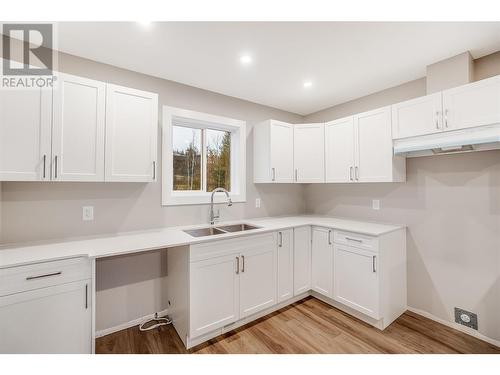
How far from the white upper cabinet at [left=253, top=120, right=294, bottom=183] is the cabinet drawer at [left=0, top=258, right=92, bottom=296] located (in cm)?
209

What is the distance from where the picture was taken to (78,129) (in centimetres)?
178

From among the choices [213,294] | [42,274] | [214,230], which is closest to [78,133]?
[42,274]

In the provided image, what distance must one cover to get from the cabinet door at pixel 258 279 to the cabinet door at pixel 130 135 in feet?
4.05

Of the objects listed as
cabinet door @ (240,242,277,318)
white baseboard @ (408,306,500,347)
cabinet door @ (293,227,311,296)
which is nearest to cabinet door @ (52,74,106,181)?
cabinet door @ (240,242,277,318)

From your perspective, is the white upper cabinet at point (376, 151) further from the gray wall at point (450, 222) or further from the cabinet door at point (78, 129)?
the cabinet door at point (78, 129)

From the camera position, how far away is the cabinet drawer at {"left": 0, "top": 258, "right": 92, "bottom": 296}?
1.36 meters

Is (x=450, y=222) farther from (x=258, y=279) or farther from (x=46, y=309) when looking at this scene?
(x=46, y=309)

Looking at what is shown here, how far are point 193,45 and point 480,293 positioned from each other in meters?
3.33

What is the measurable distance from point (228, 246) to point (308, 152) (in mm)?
1793

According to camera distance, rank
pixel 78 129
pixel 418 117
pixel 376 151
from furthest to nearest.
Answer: pixel 376 151
pixel 418 117
pixel 78 129

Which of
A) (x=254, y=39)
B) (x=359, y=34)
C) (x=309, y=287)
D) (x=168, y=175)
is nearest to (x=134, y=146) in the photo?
(x=168, y=175)
